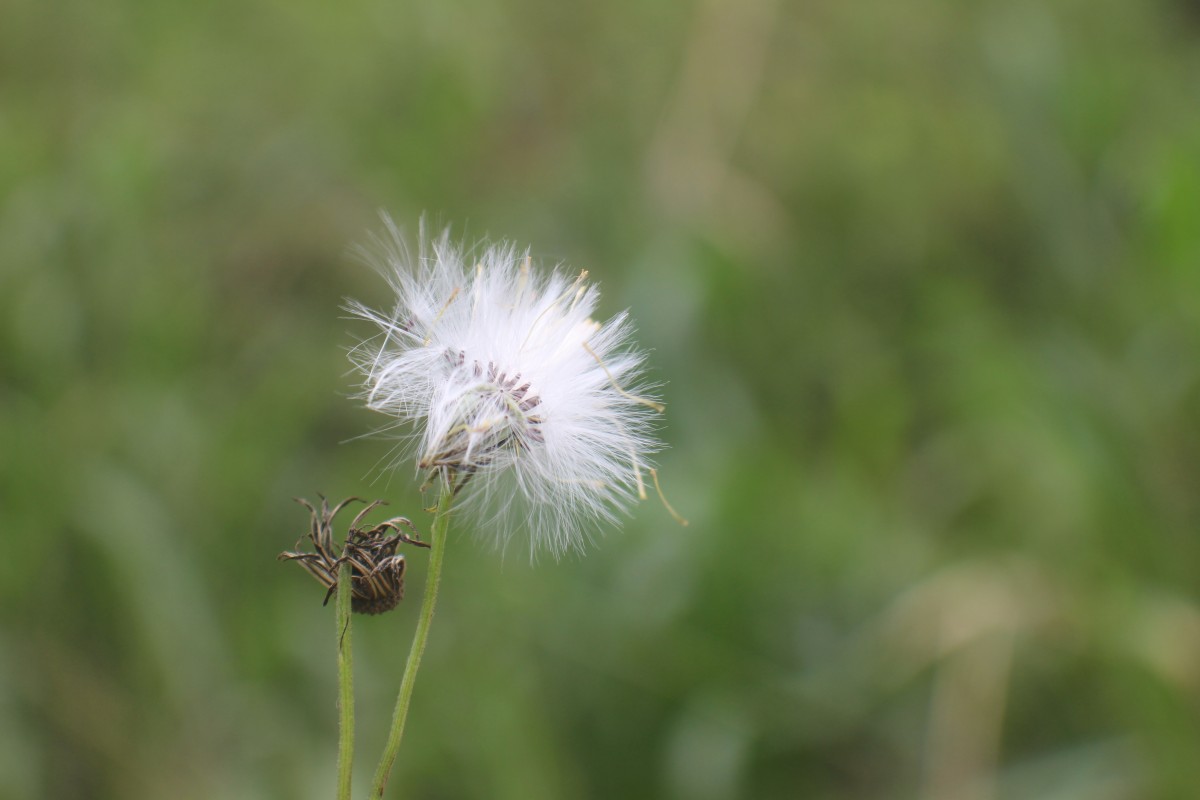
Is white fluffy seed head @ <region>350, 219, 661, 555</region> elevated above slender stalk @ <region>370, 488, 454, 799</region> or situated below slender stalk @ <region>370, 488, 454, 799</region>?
above

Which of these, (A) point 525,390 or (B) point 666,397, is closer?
(A) point 525,390

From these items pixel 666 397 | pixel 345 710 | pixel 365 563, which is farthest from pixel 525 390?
pixel 666 397

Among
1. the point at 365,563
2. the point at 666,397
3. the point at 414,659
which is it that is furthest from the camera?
the point at 666,397

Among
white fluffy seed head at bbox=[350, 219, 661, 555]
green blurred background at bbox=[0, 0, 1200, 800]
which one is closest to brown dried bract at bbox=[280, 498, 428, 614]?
white fluffy seed head at bbox=[350, 219, 661, 555]

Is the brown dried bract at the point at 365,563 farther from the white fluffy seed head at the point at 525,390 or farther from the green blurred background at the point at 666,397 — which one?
the green blurred background at the point at 666,397

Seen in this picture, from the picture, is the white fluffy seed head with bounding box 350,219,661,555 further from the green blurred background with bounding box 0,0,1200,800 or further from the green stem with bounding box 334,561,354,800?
the green blurred background with bounding box 0,0,1200,800

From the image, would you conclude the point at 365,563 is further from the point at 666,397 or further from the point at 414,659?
the point at 666,397

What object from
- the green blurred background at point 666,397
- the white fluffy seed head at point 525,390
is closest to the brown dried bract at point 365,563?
the white fluffy seed head at point 525,390
